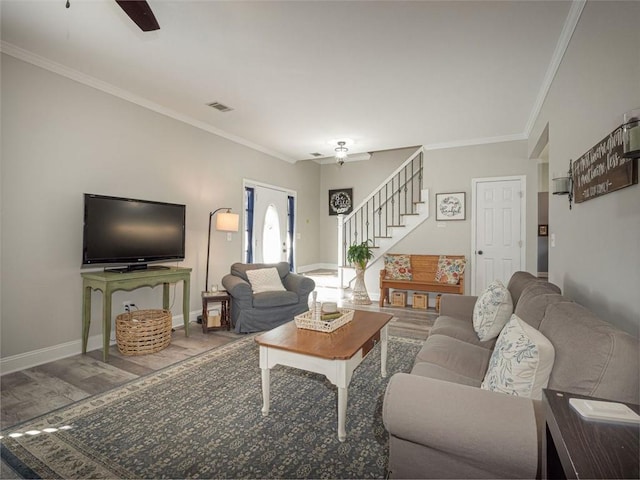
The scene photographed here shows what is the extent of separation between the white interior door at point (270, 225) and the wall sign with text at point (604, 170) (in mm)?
4677

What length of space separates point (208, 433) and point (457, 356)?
1.61 meters

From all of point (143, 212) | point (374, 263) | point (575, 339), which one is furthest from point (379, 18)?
point (374, 263)

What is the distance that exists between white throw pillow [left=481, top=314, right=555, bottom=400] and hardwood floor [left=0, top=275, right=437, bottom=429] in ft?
8.10

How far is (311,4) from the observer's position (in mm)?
2180

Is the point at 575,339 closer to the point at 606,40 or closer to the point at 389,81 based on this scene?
the point at 606,40

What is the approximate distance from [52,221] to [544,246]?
21.6ft

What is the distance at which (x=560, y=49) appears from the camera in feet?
8.59

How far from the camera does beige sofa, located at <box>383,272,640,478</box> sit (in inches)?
40.3

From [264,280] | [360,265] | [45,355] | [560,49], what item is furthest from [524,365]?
[360,265]

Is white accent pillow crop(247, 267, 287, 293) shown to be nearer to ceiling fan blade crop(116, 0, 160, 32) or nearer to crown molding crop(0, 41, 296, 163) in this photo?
crown molding crop(0, 41, 296, 163)

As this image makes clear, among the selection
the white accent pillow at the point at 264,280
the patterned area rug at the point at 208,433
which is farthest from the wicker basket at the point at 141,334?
the white accent pillow at the point at 264,280

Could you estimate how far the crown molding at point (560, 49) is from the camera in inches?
85.4

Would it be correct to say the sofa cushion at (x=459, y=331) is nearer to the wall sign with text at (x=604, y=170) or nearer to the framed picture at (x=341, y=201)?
the wall sign with text at (x=604, y=170)

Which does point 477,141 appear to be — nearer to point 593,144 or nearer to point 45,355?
point 593,144
